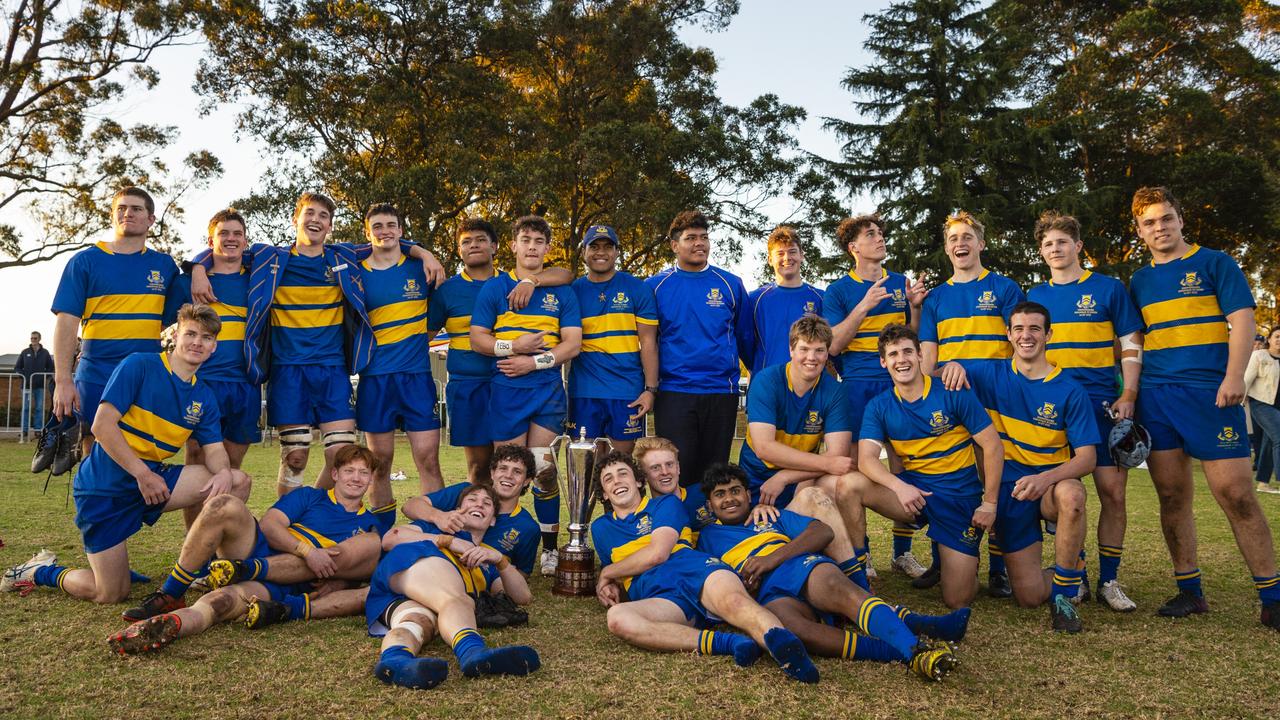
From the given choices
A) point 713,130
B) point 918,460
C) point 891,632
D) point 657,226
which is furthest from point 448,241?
point 891,632

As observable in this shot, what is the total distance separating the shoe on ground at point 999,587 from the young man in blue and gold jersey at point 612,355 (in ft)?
7.47

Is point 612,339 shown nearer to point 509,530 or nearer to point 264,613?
point 509,530

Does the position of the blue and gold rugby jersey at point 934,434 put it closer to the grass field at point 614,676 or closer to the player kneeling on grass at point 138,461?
the grass field at point 614,676

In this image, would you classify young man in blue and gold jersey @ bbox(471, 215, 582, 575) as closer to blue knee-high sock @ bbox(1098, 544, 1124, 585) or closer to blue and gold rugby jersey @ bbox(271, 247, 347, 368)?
blue and gold rugby jersey @ bbox(271, 247, 347, 368)

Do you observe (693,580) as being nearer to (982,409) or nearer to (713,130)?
(982,409)

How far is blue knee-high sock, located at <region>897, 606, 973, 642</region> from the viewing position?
11.4 ft

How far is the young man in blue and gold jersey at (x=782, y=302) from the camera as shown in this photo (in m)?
5.56

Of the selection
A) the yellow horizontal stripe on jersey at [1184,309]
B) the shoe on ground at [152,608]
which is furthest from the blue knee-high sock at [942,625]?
the shoe on ground at [152,608]

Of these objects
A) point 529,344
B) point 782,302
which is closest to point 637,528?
point 529,344

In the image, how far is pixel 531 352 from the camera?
5.32m

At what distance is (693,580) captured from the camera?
3.73 m

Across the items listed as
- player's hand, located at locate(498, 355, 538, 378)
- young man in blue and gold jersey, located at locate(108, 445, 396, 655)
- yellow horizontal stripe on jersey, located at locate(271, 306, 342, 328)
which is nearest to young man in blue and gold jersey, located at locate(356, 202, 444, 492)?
yellow horizontal stripe on jersey, located at locate(271, 306, 342, 328)

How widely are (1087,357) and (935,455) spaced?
1.04m

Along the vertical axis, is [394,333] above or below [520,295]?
below
